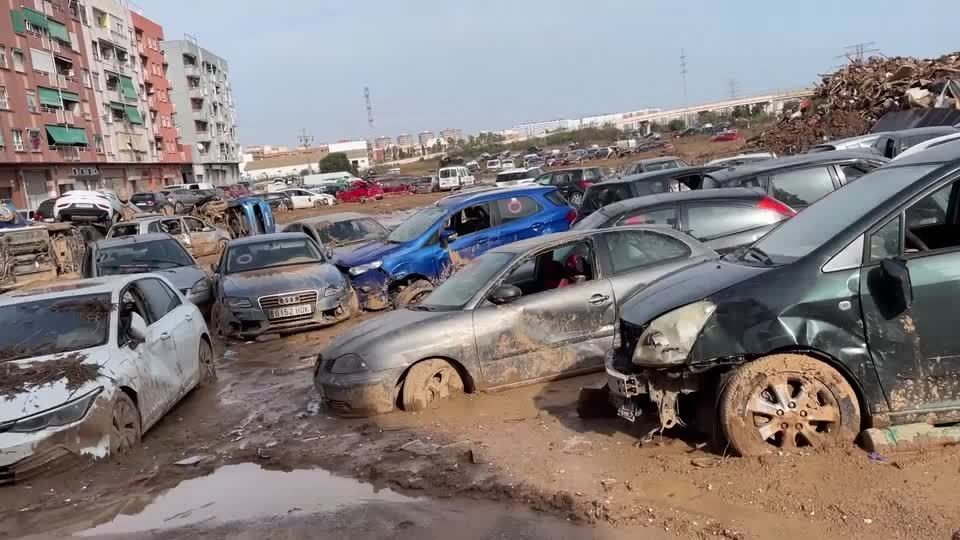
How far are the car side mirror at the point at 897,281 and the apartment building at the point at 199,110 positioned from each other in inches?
3598

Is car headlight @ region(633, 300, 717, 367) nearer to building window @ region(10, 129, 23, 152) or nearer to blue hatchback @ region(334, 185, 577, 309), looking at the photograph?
blue hatchback @ region(334, 185, 577, 309)

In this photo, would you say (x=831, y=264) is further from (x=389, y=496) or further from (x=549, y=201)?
(x=549, y=201)

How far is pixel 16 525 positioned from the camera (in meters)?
4.73

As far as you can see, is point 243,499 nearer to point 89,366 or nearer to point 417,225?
point 89,366

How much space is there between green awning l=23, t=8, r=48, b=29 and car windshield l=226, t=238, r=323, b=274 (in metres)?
50.0

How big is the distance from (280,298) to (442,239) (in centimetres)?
260

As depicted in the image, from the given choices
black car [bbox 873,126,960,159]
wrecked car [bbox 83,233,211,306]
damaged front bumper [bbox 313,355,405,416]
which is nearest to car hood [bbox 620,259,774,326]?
damaged front bumper [bbox 313,355,405,416]

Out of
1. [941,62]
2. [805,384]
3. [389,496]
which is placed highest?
[941,62]

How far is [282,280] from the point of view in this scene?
1098 centimetres

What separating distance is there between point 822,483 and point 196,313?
6865 millimetres

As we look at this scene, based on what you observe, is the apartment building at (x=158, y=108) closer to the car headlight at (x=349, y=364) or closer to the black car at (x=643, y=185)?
the black car at (x=643, y=185)

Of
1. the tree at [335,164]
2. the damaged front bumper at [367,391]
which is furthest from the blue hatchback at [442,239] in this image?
the tree at [335,164]

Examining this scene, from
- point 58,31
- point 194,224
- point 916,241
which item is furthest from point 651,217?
point 58,31

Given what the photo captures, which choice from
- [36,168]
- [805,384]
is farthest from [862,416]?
[36,168]
